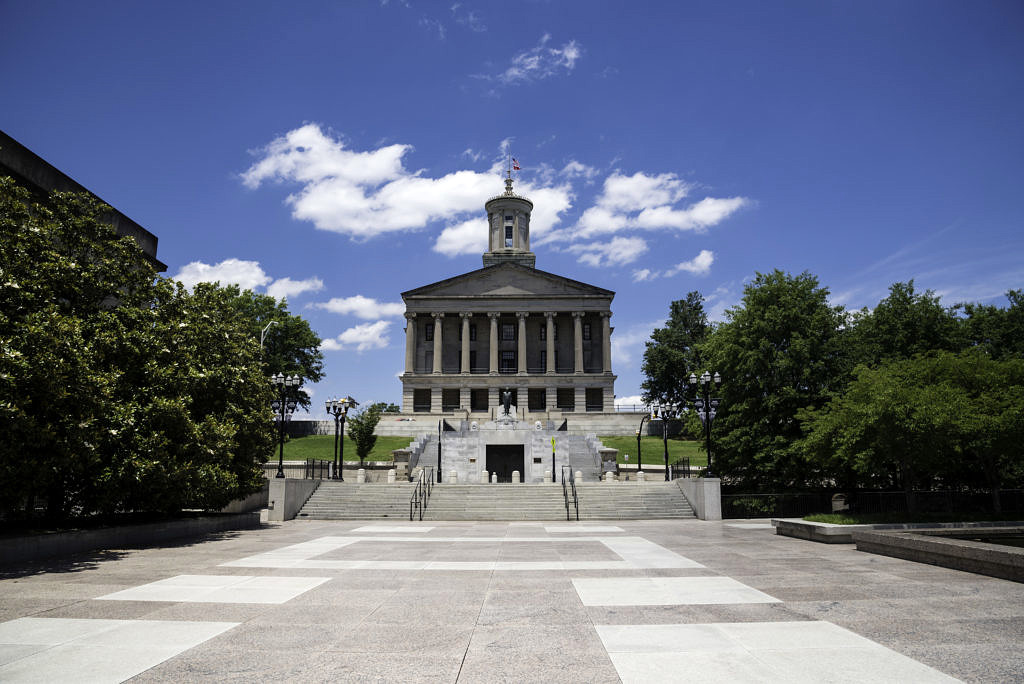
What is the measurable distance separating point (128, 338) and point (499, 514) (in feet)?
56.8

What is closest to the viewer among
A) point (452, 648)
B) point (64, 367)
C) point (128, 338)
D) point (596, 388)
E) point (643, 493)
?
point (452, 648)

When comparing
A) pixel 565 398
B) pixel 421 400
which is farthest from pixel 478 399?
pixel 565 398

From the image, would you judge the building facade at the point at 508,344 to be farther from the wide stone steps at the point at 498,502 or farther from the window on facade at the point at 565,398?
the wide stone steps at the point at 498,502

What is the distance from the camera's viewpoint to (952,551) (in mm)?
13242

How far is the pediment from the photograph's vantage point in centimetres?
7762

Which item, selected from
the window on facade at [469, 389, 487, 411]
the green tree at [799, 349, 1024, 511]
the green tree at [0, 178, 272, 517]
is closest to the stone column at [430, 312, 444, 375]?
the window on facade at [469, 389, 487, 411]

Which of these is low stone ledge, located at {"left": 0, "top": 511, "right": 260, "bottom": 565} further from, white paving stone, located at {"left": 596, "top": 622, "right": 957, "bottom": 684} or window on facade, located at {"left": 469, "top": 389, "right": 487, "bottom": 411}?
window on facade, located at {"left": 469, "top": 389, "right": 487, "bottom": 411}

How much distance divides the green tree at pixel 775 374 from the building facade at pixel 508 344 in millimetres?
40775

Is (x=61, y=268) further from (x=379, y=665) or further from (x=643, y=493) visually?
(x=643, y=493)

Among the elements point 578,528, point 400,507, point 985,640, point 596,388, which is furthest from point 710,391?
point 596,388

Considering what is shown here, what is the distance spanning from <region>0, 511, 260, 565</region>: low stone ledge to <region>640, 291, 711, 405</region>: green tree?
183 ft

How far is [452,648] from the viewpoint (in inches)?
290

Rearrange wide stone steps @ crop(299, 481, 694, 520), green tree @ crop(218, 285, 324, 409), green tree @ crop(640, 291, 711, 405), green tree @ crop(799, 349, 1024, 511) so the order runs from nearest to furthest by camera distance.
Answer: green tree @ crop(799, 349, 1024, 511), wide stone steps @ crop(299, 481, 694, 520), green tree @ crop(218, 285, 324, 409), green tree @ crop(640, 291, 711, 405)

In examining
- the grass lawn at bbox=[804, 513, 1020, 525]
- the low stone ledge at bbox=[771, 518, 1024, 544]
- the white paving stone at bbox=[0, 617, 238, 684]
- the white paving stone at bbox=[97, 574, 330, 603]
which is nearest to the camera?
the white paving stone at bbox=[0, 617, 238, 684]
